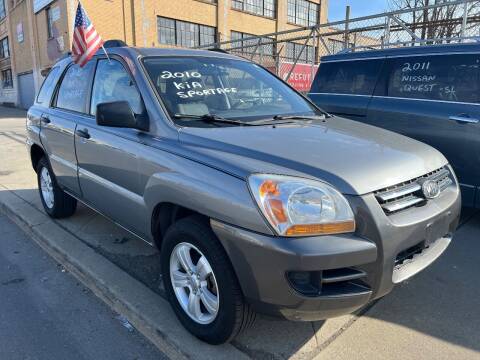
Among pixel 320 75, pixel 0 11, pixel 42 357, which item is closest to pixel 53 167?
pixel 42 357

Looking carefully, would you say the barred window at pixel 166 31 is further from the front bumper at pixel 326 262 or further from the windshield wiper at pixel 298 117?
the front bumper at pixel 326 262

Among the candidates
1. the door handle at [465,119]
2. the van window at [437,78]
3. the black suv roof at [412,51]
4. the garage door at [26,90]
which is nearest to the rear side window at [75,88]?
the black suv roof at [412,51]

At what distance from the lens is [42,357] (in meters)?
2.50

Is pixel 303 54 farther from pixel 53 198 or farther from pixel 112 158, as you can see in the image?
pixel 112 158

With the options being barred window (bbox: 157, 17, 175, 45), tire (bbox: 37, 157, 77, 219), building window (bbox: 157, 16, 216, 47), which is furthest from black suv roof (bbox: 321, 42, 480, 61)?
building window (bbox: 157, 16, 216, 47)

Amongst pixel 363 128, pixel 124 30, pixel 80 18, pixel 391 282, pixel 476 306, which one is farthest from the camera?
pixel 124 30

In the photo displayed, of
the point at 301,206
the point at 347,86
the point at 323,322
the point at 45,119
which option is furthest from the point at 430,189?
the point at 45,119

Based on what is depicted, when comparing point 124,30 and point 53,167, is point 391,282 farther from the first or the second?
point 124,30

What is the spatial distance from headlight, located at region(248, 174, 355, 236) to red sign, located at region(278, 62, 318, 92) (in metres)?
9.98

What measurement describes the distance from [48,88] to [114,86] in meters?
1.78

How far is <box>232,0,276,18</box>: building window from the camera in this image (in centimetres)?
2766

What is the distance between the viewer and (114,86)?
338cm

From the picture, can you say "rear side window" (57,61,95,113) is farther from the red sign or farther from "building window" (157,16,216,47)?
"building window" (157,16,216,47)

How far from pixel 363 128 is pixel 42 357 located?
261cm
